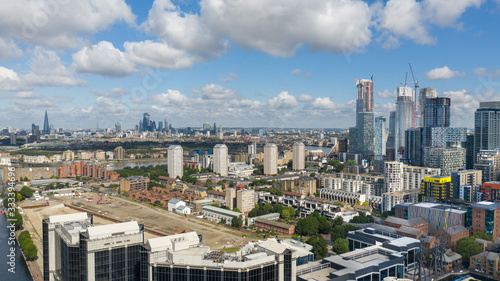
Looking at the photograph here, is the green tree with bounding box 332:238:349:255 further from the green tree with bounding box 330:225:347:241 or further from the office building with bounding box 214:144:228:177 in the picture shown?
the office building with bounding box 214:144:228:177

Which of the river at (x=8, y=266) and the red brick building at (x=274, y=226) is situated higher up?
the red brick building at (x=274, y=226)

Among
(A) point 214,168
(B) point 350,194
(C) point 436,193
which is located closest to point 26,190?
(A) point 214,168

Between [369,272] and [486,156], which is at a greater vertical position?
[486,156]

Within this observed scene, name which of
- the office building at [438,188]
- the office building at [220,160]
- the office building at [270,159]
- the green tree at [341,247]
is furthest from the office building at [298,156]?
the green tree at [341,247]

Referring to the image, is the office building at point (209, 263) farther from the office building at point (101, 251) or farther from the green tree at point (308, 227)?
the green tree at point (308, 227)

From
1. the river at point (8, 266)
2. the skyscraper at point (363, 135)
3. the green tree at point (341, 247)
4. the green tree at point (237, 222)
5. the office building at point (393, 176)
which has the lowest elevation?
the river at point (8, 266)

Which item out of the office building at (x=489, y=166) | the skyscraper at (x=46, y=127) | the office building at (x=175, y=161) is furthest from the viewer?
the skyscraper at (x=46, y=127)

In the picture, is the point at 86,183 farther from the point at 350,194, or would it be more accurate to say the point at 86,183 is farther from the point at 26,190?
the point at 350,194
